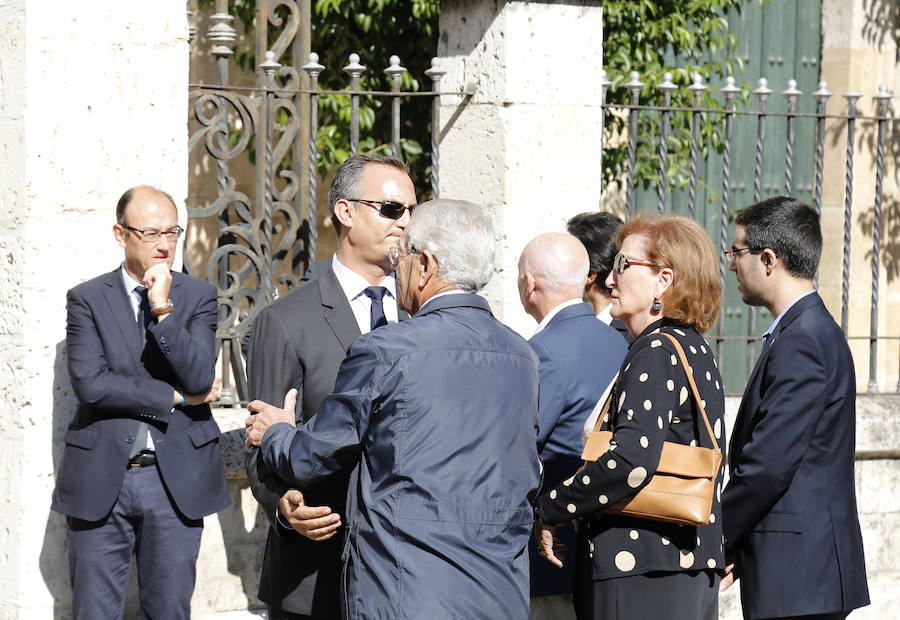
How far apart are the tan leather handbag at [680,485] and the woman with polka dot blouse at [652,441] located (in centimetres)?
3

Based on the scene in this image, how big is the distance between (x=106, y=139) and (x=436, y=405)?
2.16 metres

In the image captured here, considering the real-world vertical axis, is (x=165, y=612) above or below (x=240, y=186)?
below

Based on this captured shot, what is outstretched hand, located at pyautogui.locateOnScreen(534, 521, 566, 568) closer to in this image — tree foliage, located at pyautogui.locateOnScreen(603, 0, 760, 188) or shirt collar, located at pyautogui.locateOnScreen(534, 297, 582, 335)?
shirt collar, located at pyautogui.locateOnScreen(534, 297, 582, 335)

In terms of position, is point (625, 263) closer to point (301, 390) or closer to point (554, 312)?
point (554, 312)

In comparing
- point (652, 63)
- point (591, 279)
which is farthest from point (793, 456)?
point (652, 63)

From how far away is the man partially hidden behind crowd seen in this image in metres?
4.37

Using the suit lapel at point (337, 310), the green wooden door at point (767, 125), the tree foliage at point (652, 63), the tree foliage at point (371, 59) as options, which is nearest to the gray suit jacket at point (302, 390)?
the suit lapel at point (337, 310)

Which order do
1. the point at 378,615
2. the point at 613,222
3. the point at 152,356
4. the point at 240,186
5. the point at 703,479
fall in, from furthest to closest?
the point at 240,186 < the point at 613,222 < the point at 152,356 < the point at 703,479 < the point at 378,615

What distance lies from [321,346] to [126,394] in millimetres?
955

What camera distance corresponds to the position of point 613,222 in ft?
14.7

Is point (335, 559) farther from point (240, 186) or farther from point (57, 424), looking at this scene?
point (240, 186)

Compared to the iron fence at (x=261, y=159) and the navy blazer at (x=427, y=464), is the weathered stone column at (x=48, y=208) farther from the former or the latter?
the navy blazer at (x=427, y=464)

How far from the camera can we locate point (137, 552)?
4219mm

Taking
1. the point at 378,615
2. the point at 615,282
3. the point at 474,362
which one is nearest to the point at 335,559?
the point at 378,615
